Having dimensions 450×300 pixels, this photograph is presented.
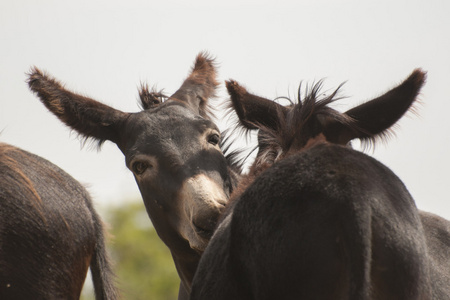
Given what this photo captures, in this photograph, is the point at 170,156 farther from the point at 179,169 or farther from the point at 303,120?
the point at 303,120

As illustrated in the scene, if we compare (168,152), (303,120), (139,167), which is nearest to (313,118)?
(303,120)

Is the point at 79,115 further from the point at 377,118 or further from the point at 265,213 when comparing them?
the point at 265,213

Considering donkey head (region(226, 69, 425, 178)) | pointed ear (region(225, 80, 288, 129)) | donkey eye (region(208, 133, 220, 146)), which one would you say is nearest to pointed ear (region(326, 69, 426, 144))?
donkey head (region(226, 69, 425, 178))

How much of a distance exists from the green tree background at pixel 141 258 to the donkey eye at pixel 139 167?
2099 centimetres

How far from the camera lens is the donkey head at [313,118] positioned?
12.8ft

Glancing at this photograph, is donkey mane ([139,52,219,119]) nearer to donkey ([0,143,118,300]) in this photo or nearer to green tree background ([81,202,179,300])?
donkey ([0,143,118,300])

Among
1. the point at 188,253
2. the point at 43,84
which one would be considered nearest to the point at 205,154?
the point at 188,253

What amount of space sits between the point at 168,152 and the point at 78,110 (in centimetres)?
114

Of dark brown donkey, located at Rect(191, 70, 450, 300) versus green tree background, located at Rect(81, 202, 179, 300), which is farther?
green tree background, located at Rect(81, 202, 179, 300)

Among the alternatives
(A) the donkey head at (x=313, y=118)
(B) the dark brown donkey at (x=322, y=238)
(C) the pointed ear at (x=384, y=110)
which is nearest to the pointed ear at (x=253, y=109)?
(A) the donkey head at (x=313, y=118)

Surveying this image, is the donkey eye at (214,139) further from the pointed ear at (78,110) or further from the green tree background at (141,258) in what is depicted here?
the green tree background at (141,258)

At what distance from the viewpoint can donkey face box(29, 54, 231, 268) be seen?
16.6 feet

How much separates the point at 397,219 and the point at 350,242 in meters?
0.32

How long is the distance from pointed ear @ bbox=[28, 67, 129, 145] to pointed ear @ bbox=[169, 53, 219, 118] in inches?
26.9
